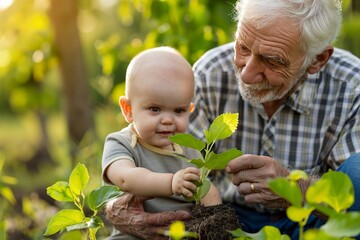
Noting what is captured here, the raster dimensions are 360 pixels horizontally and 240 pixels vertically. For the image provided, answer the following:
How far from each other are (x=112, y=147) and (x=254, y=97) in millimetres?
627

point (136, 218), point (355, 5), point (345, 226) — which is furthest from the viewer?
point (355, 5)

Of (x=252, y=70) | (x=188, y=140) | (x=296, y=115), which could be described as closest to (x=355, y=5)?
(x=296, y=115)

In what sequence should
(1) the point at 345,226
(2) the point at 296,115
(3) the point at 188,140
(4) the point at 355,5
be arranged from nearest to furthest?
1. (1) the point at 345,226
2. (3) the point at 188,140
3. (2) the point at 296,115
4. (4) the point at 355,5

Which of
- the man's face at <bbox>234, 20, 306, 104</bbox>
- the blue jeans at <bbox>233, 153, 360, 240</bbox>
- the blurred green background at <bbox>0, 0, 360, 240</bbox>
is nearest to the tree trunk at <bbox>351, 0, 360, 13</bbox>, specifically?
the blurred green background at <bbox>0, 0, 360, 240</bbox>

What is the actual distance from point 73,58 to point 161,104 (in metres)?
3.70

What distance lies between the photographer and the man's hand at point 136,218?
2332 millimetres

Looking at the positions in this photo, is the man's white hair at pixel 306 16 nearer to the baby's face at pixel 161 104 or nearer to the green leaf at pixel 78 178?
the baby's face at pixel 161 104

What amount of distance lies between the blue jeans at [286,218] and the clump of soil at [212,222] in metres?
0.27

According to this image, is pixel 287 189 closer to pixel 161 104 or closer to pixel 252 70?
pixel 161 104

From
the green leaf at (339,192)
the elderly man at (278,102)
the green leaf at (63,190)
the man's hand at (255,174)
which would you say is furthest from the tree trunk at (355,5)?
the green leaf at (339,192)

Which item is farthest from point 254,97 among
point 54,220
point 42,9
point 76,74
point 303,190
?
point 42,9

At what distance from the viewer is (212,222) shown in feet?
6.74

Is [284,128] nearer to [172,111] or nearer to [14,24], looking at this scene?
[172,111]

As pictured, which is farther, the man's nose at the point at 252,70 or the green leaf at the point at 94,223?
the man's nose at the point at 252,70
